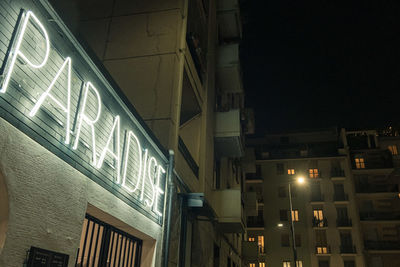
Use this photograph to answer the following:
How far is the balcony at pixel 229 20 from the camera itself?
2173cm

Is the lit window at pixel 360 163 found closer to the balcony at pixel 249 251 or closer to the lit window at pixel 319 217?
the lit window at pixel 319 217

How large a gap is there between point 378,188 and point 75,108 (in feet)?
174

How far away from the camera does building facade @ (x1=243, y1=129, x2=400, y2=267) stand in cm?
4612

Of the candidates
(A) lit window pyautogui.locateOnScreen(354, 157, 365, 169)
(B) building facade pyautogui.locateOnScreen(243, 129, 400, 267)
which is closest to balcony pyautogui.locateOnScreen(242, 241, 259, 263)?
(B) building facade pyautogui.locateOnScreen(243, 129, 400, 267)

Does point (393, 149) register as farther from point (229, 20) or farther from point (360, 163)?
point (229, 20)

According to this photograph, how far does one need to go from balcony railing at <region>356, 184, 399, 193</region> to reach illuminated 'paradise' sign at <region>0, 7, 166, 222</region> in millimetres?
48478

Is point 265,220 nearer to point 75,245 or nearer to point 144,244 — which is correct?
point 144,244

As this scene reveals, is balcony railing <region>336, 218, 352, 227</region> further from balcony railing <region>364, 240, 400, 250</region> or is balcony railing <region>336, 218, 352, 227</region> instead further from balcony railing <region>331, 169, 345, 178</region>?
balcony railing <region>331, 169, 345, 178</region>

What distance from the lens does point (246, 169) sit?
33.6 m

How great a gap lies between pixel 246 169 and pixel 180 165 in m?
22.5

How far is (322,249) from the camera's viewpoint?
4641cm

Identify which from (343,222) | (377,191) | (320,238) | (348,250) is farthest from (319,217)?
(377,191)

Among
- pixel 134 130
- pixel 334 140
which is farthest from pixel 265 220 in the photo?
pixel 134 130

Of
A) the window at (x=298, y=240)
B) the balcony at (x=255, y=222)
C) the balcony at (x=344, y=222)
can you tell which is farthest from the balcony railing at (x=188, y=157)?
the balcony at (x=344, y=222)
